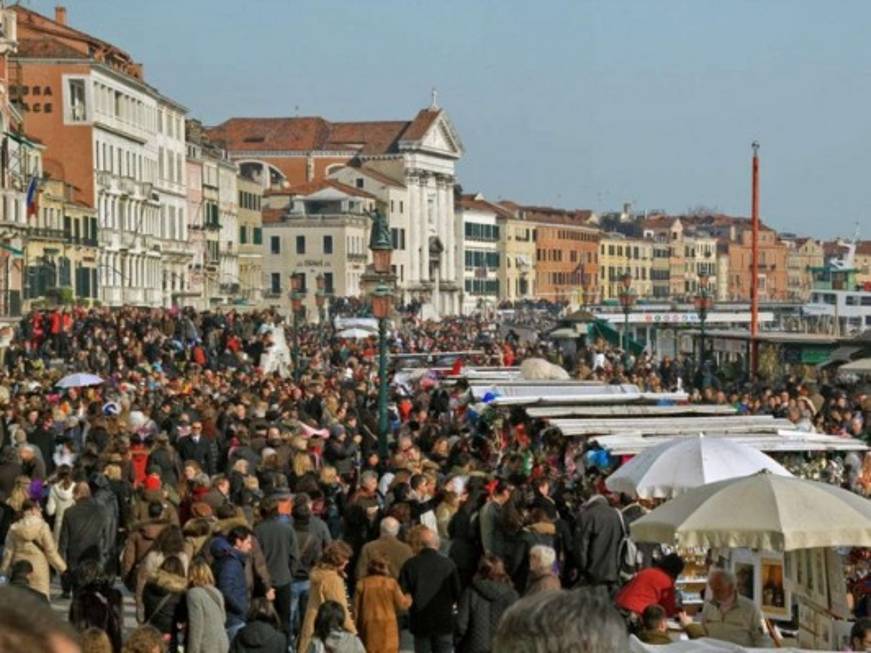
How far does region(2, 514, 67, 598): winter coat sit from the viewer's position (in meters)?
12.9

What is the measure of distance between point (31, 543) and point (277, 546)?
1556 millimetres

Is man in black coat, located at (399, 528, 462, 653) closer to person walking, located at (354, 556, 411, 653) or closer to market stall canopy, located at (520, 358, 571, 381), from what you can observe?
person walking, located at (354, 556, 411, 653)

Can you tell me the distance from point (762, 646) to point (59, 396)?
19.2 m

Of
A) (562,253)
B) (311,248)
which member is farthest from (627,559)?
(562,253)

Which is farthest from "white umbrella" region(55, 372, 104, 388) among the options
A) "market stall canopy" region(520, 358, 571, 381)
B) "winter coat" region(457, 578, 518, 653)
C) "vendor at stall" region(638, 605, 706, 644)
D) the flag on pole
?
the flag on pole

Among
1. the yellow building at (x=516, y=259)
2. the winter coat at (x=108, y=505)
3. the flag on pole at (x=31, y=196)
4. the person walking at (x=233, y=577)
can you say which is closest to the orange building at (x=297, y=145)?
the yellow building at (x=516, y=259)

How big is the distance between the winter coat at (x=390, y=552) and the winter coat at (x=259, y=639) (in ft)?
6.17

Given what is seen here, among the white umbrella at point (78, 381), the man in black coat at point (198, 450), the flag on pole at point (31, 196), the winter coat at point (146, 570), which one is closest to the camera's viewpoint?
the winter coat at point (146, 570)

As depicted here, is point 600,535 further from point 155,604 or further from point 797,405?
point 797,405

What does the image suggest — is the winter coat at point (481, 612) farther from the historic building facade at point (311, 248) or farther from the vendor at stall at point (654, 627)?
the historic building facade at point (311, 248)

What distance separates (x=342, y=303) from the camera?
105 m

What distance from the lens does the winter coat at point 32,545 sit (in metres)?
12.9

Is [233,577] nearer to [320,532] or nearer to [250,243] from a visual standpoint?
[320,532]

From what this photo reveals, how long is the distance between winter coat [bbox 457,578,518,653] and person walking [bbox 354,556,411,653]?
0.32 metres
